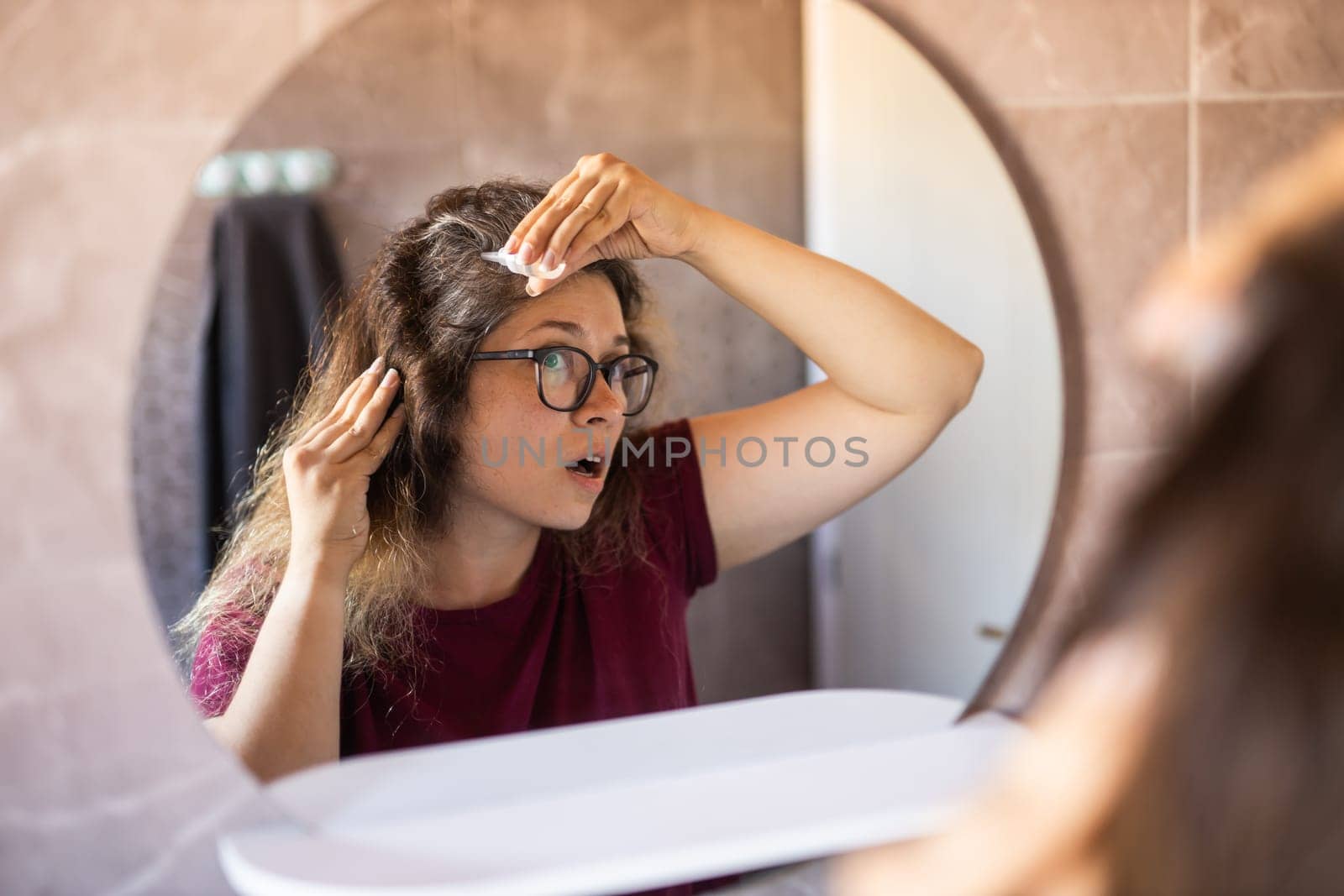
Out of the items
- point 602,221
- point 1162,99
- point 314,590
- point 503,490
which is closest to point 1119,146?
point 1162,99

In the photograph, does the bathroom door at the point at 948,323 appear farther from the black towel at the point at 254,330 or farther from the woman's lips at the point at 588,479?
the black towel at the point at 254,330

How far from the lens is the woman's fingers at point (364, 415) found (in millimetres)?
637

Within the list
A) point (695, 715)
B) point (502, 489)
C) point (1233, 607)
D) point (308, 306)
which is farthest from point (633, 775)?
point (1233, 607)

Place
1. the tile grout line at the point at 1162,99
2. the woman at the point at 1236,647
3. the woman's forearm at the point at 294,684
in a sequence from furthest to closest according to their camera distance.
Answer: the tile grout line at the point at 1162,99 < the woman's forearm at the point at 294,684 < the woman at the point at 1236,647

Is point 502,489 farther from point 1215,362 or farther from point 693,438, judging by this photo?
point 1215,362

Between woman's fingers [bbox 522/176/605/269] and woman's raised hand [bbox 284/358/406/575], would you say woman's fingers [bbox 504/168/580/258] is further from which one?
woman's raised hand [bbox 284/358/406/575]

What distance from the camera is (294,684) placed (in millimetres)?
633

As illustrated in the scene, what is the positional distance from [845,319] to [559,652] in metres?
0.28

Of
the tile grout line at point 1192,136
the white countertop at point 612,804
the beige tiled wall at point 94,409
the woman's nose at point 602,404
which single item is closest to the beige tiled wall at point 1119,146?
the tile grout line at point 1192,136

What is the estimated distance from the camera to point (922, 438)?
748mm

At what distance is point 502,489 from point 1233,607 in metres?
0.45

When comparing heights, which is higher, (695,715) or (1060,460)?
(1060,460)

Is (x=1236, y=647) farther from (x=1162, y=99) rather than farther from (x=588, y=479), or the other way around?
(x=1162, y=99)

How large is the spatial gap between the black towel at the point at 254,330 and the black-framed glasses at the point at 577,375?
106 millimetres
